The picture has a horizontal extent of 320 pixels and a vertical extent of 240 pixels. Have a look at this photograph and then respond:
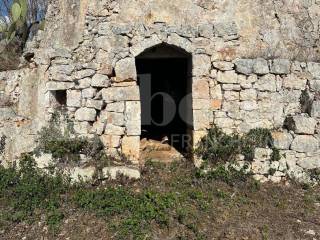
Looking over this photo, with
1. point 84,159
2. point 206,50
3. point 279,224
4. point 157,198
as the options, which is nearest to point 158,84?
point 206,50

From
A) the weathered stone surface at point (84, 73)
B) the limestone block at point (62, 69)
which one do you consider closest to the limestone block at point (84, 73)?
the weathered stone surface at point (84, 73)

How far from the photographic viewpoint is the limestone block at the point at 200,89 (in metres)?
7.09

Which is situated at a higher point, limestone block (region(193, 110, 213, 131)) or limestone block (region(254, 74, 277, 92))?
limestone block (region(254, 74, 277, 92))

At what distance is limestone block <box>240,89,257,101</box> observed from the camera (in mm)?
7164

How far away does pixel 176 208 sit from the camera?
19.3 ft

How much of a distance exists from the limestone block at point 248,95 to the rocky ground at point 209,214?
1407mm

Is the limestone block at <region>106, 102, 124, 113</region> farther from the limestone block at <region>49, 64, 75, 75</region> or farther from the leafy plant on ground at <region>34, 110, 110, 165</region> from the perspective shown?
the limestone block at <region>49, 64, 75, 75</region>

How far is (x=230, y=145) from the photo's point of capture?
699cm

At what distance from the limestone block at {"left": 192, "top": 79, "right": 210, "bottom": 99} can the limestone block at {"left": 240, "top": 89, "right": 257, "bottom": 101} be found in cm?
63

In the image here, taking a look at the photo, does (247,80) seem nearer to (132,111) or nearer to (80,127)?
(132,111)

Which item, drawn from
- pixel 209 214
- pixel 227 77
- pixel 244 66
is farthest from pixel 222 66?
pixel 209 214

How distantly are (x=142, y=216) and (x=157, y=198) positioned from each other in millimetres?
408

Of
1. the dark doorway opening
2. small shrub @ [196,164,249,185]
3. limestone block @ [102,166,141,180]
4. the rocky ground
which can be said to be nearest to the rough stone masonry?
small shrub @ [196,164,249,185]

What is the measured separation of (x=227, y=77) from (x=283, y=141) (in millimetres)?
1473
